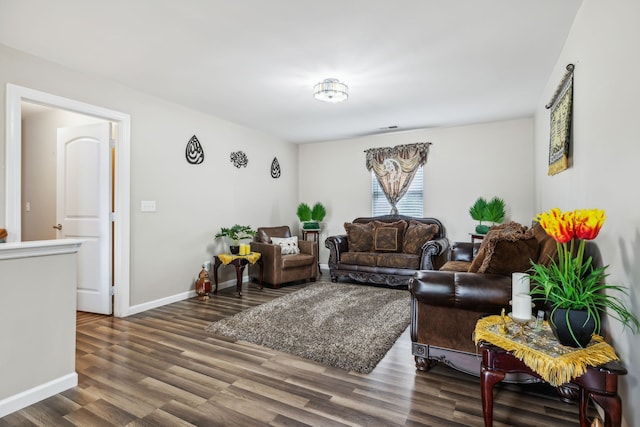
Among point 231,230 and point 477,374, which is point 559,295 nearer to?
point 477,374

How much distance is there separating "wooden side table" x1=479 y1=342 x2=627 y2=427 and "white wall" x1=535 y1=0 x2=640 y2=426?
19 centimetres

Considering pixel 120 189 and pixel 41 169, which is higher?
pixel 41 169

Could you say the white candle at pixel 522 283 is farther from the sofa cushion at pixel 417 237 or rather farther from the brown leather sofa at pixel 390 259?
the sofa cushion at pixel 417 237

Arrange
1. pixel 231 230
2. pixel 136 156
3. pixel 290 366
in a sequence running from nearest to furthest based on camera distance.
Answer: pixel 290 366
pixel 136 156
pixel 231 230

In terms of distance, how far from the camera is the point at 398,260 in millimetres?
4816

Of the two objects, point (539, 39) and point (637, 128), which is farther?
point (539, 39)

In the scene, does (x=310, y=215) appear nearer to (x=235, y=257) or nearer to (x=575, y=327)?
(x=235, y=257)

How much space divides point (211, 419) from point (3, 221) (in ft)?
7.82

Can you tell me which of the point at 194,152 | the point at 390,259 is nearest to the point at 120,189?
the point at 194,152

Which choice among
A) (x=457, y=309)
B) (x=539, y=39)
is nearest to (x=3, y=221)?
(x=457, y=309)

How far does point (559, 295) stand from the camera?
4.55 feet

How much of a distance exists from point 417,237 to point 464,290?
9.99 feet

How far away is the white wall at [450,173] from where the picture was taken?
4.89 meters

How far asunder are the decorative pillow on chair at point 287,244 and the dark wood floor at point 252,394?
97.5 inches
